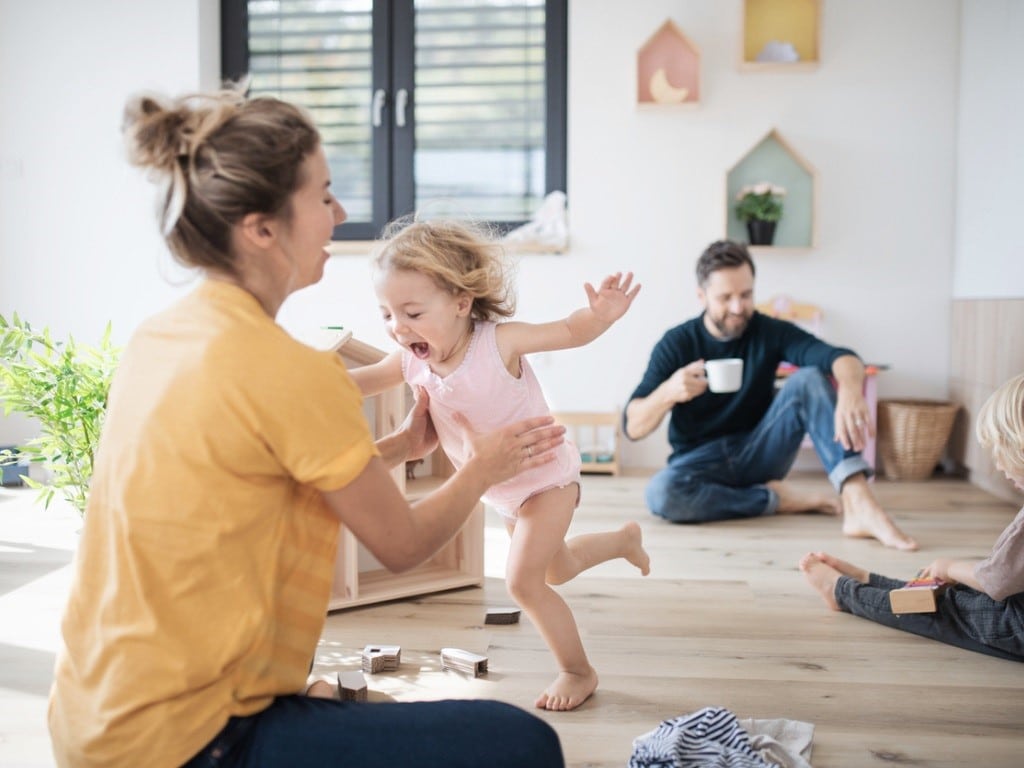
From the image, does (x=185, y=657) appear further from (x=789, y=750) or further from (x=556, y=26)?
(x=556, y=26)

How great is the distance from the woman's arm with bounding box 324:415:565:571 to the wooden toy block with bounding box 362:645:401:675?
678 mm

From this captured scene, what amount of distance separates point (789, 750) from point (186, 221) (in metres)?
1.13

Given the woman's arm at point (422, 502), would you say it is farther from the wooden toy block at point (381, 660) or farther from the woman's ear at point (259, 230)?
the wooden toy block at point (381, 660)

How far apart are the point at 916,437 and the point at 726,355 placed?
1.16 metres

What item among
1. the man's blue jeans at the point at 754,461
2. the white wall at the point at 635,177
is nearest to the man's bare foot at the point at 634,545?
the man's blue jeans at the point at 754,461

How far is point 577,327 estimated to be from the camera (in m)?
1.68

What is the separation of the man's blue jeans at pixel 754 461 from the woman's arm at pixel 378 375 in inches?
59.1

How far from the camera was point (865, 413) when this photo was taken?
2766 millimetres

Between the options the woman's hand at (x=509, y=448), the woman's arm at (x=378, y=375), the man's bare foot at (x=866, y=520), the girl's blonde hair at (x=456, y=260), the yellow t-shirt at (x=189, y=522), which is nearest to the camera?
the yellow t-shirt at (x=189, y=522)

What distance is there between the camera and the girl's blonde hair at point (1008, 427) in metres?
1.70

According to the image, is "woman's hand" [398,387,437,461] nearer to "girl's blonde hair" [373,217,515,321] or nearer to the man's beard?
"girl's blonde hair" [373,217,515,321]

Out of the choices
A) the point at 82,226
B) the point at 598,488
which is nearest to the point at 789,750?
the point at 598,488

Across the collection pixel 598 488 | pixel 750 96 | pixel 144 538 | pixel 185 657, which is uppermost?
pixel 750 96

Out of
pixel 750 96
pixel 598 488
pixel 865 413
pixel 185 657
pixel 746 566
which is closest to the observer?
pixel 185 657
